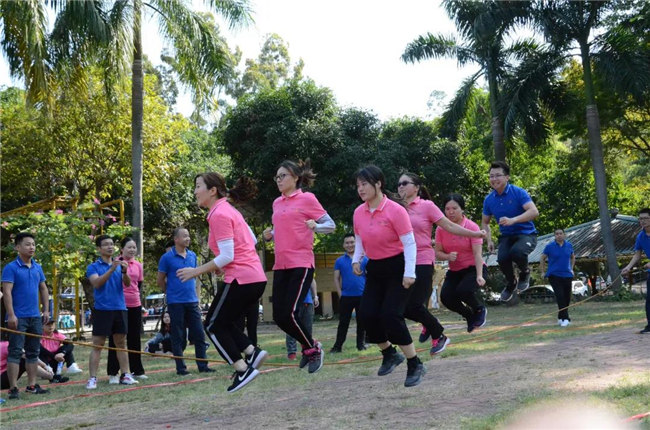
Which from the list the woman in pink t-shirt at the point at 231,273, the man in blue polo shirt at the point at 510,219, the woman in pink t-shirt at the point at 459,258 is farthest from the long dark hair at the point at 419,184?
the woman in pink t-shirt at the point at 231,273

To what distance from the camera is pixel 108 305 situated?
405 inches

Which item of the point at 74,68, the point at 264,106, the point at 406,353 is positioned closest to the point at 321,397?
the point at 406,353

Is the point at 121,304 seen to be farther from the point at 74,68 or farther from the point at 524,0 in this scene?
the point at 524,0

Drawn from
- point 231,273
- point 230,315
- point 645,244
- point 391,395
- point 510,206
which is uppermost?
point 510,206

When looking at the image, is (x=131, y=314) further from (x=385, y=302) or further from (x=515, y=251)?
(x=515, y=251)

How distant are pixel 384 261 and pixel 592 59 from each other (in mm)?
22034

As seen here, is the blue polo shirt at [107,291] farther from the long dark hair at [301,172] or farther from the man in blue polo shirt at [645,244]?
the man in blue polo shirt at [645,244]

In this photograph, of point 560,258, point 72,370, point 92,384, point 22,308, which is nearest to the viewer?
point 22,308

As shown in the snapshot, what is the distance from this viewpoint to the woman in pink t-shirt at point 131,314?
10.7 metres

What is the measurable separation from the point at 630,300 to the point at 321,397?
2083cm

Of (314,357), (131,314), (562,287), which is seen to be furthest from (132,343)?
(562,287)

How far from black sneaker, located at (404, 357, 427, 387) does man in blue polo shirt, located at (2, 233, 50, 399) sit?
488 centimetres

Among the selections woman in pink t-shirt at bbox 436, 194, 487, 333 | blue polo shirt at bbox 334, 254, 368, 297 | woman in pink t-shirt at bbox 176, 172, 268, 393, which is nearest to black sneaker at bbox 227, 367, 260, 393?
woman in pink t-shirt at bbox 176, 172, 268, 393

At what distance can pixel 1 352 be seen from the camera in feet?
34.1
